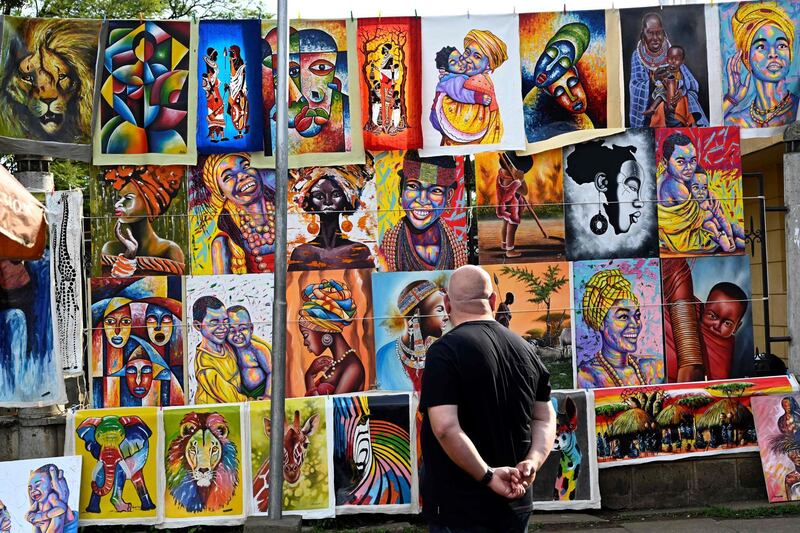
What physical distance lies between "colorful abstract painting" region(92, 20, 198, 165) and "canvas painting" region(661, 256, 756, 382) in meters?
4.12

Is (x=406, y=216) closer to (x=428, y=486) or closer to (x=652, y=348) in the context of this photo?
(x=652, y=348)

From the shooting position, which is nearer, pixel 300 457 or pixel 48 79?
pixel 300 457

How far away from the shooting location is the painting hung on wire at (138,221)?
23.4ft

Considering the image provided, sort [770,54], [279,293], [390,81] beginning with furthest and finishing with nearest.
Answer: [770,54] < [390,81] < [279,293]

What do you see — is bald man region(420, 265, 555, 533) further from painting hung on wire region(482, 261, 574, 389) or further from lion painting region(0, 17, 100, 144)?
lion painting region(0, 17, 100, 144)

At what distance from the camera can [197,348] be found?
7.13 meters

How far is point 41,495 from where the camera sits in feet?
21.3

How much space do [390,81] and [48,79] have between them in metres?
2.71

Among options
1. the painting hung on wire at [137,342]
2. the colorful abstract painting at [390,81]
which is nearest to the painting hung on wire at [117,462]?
the painting hung on wire at [137,342]

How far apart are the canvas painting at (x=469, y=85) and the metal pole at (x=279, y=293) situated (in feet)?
4.49

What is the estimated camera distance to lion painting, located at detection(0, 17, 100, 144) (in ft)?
23.0

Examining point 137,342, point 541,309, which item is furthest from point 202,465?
point 541,309

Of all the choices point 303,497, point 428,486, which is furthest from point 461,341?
point 303,497

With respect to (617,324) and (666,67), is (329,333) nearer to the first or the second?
(617,324)
